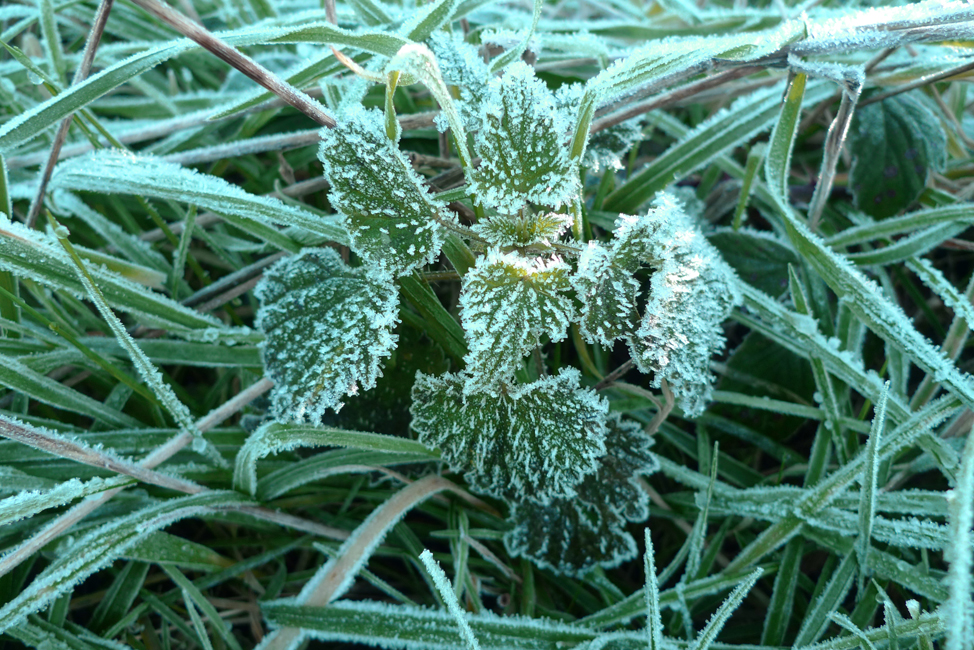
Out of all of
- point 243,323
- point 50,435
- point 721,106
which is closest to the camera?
point 50,435

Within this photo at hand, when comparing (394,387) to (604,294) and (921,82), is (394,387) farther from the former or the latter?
(921,82)

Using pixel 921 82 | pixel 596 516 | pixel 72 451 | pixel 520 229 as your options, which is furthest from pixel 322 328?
pixel 921 82

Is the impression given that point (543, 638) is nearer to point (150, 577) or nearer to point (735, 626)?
point (735, 626)

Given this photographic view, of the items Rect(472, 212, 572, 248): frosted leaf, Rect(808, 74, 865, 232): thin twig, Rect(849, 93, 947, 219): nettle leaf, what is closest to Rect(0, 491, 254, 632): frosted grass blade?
Rect(472, 212, 572, 248): frosted leaf

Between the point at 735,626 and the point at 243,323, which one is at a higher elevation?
the point at 243,323

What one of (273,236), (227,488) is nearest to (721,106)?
(273,236)

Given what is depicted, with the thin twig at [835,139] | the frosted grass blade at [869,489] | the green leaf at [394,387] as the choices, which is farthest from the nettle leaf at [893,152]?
the green leaf at [394,387]
